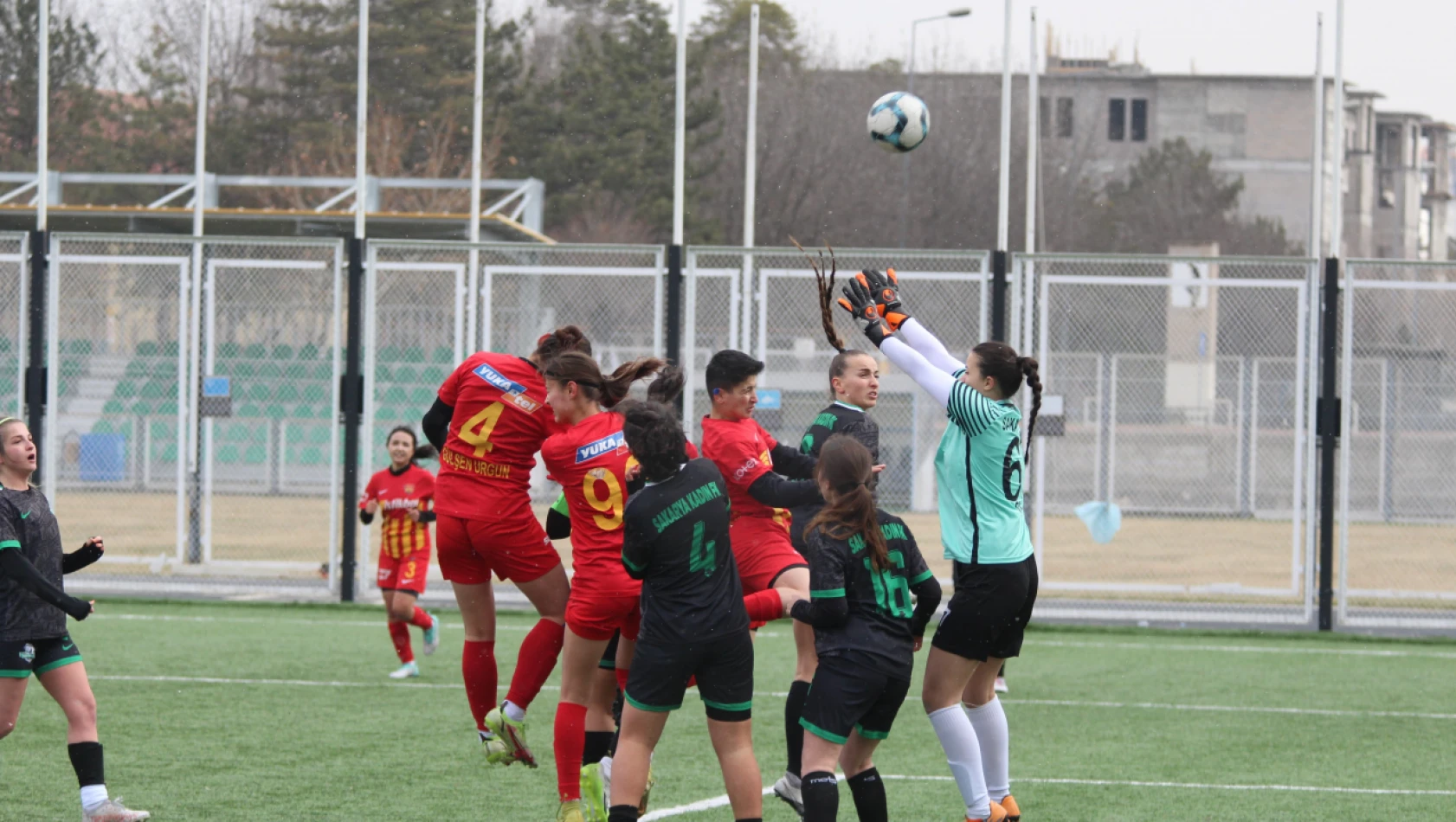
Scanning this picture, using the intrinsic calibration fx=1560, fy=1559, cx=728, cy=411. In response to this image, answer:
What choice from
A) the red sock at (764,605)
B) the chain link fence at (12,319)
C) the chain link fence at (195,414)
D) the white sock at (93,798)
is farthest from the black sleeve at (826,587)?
the chain link fence at (12,319)

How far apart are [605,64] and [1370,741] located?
992 centimetres

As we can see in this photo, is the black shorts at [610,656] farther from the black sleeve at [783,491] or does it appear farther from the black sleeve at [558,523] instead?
the black sleeve at [783,491]

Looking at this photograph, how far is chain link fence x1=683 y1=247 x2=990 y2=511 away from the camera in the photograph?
13.6 meters

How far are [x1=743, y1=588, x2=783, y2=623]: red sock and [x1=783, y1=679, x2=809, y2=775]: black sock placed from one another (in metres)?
0.74

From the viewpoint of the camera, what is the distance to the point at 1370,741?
856 cm

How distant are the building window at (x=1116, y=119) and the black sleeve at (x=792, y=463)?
17.2 metres

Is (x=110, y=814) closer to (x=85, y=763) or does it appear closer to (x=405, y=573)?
(x=85, y=763)

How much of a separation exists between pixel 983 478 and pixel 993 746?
111cm

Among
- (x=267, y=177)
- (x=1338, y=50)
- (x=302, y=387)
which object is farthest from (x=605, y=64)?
(x=1338, y=50)

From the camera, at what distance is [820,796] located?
5355 millimetres

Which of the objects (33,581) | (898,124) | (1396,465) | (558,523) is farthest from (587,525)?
(1396,465)

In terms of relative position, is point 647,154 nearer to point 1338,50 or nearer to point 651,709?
point 1338,50

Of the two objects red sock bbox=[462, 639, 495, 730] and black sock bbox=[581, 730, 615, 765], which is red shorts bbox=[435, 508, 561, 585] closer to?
red sock bbox=[462, 639, 495, 730]

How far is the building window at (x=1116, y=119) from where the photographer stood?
928 inches
